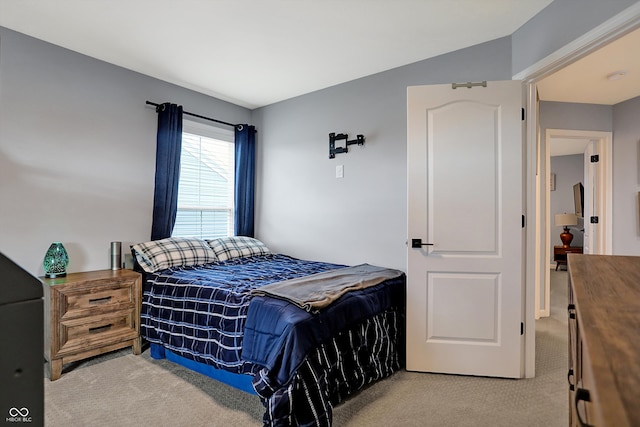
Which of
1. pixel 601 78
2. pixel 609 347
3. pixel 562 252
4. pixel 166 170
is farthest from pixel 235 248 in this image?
pixel 562 252

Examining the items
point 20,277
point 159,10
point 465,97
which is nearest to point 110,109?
point 159,10

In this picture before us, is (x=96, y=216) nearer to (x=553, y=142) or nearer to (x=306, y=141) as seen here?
(x=306, y=141)

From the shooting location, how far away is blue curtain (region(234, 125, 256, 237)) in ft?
13.5

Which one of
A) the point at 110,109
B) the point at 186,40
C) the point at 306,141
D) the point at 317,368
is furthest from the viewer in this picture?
the point at 306,141

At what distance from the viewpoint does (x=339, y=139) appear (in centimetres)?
353

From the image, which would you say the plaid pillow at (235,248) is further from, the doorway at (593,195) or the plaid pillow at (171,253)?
the doorway at (593,195)

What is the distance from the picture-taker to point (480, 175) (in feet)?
7.94

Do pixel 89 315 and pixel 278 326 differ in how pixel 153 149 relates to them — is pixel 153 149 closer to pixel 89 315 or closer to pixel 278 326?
pixel 89 315

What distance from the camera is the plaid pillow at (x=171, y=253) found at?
292 cm

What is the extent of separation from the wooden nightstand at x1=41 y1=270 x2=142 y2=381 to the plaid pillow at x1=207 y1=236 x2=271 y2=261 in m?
0.83

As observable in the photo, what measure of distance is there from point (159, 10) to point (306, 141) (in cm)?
188

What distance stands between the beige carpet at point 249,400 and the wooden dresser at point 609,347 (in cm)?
Result: 125

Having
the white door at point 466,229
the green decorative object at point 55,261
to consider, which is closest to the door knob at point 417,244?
the white door at point 466,229

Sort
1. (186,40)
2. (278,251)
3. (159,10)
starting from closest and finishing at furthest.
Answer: (159,10) < (186,40) < (278,251)
